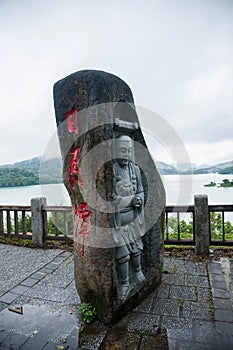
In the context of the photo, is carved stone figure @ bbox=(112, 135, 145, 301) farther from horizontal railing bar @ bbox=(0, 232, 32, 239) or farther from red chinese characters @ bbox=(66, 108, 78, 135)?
horizontal railing bar @ bbox=(0, 232, 32, 239)

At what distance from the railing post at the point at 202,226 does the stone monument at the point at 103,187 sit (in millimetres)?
2220

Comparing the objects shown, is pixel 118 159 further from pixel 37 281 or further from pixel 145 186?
pixel 37 281

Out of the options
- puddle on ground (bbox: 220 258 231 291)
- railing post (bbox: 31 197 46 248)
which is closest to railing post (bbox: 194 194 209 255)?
puddle on ground (bbox: 220 258 231 291)

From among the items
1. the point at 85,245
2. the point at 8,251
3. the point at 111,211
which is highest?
the point at 111,211

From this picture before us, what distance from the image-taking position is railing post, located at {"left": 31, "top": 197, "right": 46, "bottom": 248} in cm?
584

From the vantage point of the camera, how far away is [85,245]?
2.77 m

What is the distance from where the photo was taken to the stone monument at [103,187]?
8.64ft

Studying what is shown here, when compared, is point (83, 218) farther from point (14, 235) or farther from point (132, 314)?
point (14, 235)

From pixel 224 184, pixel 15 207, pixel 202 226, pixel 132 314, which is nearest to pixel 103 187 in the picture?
pixel 132 314

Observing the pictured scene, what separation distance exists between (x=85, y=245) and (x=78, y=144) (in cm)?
122

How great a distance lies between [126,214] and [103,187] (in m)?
0.68

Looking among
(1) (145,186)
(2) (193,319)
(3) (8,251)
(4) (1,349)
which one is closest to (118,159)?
(1) (145,186)

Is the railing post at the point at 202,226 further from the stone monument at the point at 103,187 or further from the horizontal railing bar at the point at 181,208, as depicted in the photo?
the stone monument at the point at 103,187

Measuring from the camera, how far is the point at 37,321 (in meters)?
2.87
